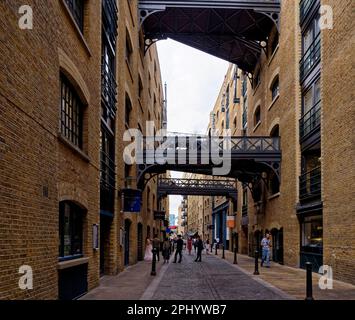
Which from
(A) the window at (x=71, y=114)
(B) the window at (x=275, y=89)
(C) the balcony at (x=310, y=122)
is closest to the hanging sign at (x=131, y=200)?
(A) the window at (x=71, y=114)

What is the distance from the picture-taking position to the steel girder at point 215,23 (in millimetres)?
26375

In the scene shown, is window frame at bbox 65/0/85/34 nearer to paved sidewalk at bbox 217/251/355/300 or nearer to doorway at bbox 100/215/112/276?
doorway at bbox 100/215/112/276

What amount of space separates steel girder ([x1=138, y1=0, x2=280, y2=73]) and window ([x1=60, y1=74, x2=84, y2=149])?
49.2 ft

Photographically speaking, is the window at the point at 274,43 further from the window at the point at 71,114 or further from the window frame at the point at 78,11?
the window at the point at 71,114

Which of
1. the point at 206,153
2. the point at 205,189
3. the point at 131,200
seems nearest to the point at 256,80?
the point at 206,153

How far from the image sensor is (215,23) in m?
29.4

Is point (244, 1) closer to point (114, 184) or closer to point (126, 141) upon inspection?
point (126, 141)

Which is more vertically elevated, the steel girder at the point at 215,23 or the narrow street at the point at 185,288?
the steel girder at the point at 215,23

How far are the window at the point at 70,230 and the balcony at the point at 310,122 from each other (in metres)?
10.5

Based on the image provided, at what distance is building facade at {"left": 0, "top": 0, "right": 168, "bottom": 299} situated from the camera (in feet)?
23.3

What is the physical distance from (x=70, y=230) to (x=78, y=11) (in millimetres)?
5378

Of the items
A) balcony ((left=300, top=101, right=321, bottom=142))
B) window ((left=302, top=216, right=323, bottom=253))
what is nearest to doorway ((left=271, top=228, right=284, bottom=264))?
window ((left=302, top=216, right=323, bottom=253))

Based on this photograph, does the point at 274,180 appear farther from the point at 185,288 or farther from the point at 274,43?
the point at 185,288
